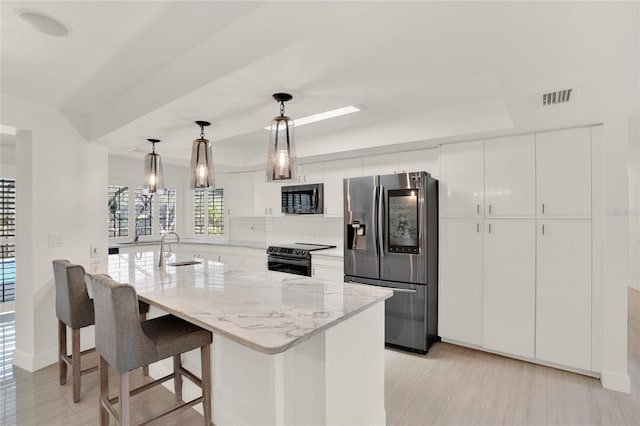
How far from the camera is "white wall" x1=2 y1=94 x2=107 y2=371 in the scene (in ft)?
9.75

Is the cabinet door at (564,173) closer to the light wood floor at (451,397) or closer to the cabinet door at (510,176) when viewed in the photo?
the cabinet door at (510,176)

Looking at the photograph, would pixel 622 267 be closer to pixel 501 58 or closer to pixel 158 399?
pixel 501 58

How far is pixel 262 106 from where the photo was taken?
230 centimetres

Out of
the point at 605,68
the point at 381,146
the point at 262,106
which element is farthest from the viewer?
the point at 381,146

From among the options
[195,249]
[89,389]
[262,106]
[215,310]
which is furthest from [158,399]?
[195,249]

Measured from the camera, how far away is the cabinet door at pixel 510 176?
120 inches

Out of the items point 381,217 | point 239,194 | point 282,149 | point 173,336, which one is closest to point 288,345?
point 173,336

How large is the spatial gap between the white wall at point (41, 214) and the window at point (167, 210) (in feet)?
8.81

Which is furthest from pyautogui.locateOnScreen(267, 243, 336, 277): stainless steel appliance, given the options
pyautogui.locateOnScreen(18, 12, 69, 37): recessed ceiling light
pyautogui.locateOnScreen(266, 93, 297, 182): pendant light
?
pyautogui.locateOnScreen(18, 12, 69, 37): recessed ceiling light

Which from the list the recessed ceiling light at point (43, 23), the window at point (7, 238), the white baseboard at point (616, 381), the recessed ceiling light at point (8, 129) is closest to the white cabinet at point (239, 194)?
the window at point (7, 238)

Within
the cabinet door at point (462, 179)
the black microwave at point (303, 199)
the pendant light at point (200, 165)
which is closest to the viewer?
the pendant light at point (200, 165)

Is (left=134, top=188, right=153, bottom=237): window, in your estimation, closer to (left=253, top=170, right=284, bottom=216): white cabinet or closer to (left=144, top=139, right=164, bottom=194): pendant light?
(left=253, top=170, right=284, bottom=216): white cabinet

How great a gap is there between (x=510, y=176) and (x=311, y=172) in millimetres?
2472

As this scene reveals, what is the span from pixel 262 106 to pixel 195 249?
4.09m
